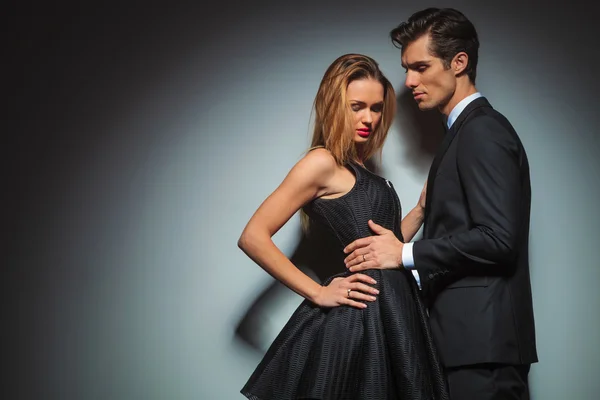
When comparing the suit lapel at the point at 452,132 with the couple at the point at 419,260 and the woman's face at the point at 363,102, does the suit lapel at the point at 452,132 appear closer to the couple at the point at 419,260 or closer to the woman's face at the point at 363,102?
the couple at the point at 419,260

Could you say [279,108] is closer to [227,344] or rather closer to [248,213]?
[248,213]

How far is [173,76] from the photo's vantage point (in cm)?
274

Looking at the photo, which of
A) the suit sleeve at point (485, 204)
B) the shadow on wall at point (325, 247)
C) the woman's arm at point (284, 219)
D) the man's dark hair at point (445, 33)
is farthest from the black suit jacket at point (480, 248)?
the shadow on wall at point (325, 247)

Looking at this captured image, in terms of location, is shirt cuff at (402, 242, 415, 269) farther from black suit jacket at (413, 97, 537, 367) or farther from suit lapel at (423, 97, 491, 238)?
suit lapel at (423, 97, 491, 238)

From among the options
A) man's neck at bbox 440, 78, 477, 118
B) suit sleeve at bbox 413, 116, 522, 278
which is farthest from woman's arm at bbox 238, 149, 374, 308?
man's neck at bbox 440, 78, 477, 118

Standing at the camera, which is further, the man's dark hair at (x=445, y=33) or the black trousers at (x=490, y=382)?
the man's dark hair at (x=445, y=33)

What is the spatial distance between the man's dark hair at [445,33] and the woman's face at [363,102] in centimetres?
19

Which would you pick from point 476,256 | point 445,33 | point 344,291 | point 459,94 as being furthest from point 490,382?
point 445,33

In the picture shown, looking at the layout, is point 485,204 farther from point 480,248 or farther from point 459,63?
point 459,63

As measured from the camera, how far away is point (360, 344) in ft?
6.40

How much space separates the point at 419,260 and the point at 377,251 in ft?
0.43

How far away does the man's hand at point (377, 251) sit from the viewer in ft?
6.67

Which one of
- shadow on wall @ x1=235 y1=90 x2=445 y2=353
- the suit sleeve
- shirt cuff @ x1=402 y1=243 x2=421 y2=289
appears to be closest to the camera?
the suit sleeve

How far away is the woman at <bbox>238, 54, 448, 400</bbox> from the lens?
6.33 ft
